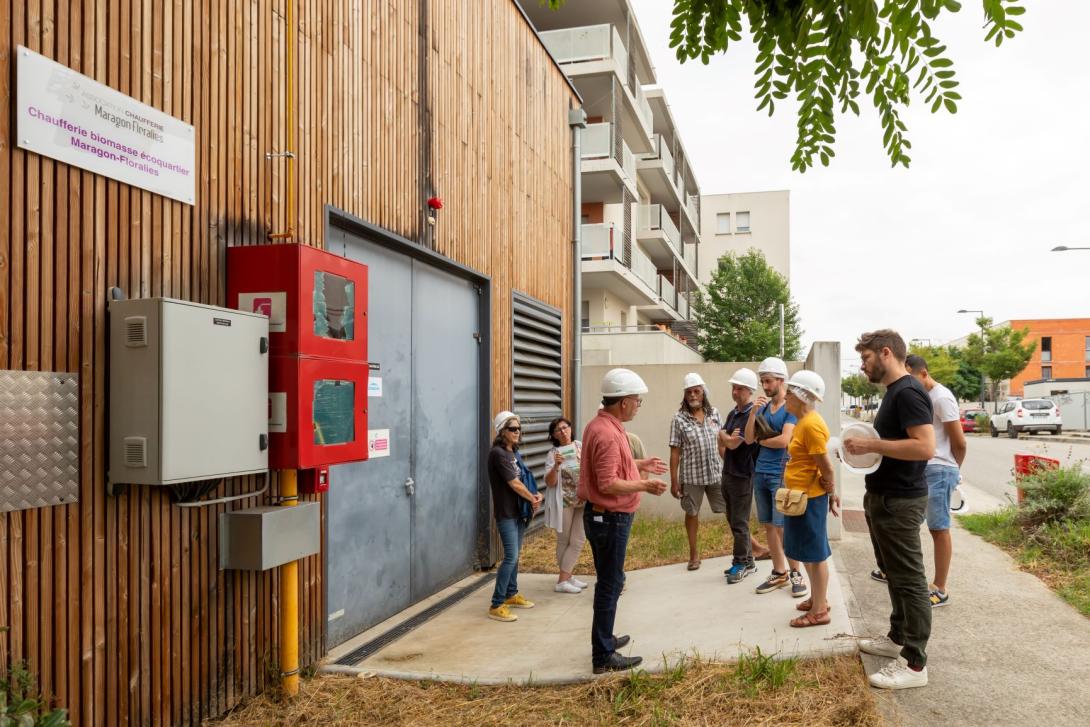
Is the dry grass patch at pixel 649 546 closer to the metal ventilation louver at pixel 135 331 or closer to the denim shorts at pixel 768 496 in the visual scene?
the denim shorts at pixel 768 496

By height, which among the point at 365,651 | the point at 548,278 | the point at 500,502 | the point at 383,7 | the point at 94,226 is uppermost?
the point at 383,7

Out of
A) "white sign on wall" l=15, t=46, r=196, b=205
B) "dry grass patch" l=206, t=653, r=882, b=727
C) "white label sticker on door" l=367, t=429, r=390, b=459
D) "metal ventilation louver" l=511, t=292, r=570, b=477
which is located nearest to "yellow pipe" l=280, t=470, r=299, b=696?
"dry grass patch" l=206, t=653, r=882, b=727

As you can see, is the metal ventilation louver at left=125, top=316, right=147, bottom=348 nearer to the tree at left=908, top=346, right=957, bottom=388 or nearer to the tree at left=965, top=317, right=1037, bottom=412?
the tree at left=965, top=317, right=1037, bottom=412

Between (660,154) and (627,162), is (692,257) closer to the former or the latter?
(660,154)

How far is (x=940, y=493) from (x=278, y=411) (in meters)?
4.90

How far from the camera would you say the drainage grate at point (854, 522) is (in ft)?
32.2

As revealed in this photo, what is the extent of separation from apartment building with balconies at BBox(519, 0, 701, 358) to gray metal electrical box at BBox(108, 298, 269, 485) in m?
14.5

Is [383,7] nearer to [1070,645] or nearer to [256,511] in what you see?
[256,511]

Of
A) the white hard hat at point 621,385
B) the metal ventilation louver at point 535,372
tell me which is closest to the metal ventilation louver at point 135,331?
the white hard hat at point 621,385

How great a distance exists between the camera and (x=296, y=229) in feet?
16.7

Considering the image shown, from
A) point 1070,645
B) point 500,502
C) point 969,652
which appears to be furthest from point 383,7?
point 1070,645

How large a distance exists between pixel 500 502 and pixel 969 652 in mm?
3432

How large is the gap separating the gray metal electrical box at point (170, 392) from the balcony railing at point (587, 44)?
19.6 meters

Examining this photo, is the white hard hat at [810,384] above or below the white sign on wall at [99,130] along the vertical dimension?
below
